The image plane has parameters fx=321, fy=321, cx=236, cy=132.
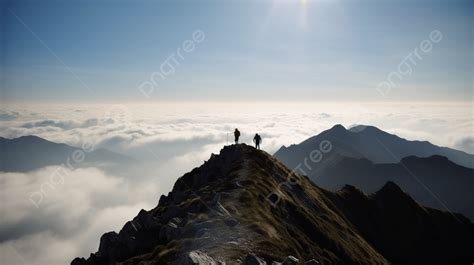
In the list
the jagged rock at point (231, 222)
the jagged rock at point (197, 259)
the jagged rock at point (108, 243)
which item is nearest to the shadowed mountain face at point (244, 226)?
the jagged rock at point (231, 222)

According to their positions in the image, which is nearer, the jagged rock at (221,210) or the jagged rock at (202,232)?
the jagged rock at (202,232)

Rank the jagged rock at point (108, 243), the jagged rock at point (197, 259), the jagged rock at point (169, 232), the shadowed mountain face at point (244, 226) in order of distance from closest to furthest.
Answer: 1. the jagged rock at point (197, 259)
2. the shadowed mountain face at point (244, 226)
3. the jagged rock at point (169, 232)
4. the jagged rock at point (108, 243)

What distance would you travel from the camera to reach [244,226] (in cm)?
5250

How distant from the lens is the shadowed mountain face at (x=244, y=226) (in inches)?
1823

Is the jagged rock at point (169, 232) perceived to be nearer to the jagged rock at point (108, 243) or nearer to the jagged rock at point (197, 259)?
the jagged rock at point (108, 243)

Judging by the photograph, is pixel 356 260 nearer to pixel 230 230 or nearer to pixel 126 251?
pixel 230 230

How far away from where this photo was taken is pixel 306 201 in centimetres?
9700

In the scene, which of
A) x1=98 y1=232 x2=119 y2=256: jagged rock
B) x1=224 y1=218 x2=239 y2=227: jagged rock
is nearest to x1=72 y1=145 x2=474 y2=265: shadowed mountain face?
x1=224 y1=218 x2=239 y2=227: jagged rock

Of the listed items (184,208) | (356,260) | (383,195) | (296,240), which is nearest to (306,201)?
(356,260)

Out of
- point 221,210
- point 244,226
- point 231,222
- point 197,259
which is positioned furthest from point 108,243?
point 197,259

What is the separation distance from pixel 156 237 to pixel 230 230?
1759cm

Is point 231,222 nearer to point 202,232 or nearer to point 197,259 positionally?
point 202,232

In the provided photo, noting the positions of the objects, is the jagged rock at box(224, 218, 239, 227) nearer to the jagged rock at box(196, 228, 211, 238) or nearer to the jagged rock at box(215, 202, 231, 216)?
the jagged rock at box(215, 202, 231, 216)

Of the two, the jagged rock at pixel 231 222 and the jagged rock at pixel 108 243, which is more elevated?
the jagged rock at pixel 231 222
